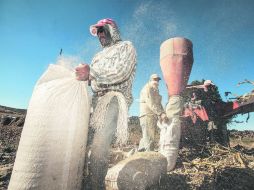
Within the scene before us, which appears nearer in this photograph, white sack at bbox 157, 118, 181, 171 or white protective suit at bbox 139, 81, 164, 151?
white sack at bbox 157, 118, 181, 171

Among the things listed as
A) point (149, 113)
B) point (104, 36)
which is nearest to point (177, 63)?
point (149, 113)

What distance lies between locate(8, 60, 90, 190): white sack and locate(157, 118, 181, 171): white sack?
2.35 m

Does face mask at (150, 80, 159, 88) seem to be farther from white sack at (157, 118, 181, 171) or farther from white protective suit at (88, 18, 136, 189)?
white protective suit at (88, 18, 136, 189)

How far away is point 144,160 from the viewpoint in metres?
3.71

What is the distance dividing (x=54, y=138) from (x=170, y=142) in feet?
8.86

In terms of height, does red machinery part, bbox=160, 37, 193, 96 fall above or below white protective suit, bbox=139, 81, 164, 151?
above

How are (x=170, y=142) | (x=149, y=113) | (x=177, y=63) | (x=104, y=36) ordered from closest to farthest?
(x=104, y=36) → (x=170, y=142) → (x=177, y=63) → (x=149, y=113)

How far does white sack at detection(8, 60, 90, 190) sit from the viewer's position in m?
2.58

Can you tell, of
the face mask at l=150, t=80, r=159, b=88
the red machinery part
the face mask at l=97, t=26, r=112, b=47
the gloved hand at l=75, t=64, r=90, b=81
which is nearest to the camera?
the gloved hand at l=75, t=64, r=90, b=81

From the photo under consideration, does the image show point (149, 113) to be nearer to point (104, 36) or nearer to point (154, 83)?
point (154, 83)

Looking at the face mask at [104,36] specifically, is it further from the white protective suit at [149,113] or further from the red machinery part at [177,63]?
the white protective suit at [149,113]

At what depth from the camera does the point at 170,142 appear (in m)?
4.90

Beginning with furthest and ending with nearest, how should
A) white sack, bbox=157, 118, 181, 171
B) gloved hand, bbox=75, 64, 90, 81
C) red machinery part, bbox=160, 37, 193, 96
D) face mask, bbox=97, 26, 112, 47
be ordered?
→ red machinery part, bbox=160, 37, 193, 96
white sack, bbox=157, 118, 181, 171
face mask, bbox=97, 26, 112, 47
gloved hand, bbox=75, 64, 90, 81

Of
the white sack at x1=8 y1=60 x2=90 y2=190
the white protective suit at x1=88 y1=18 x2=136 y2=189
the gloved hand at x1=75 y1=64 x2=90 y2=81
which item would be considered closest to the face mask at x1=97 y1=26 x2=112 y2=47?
the white protective suit at x1=88 y1=18 x2=136 y2=189
